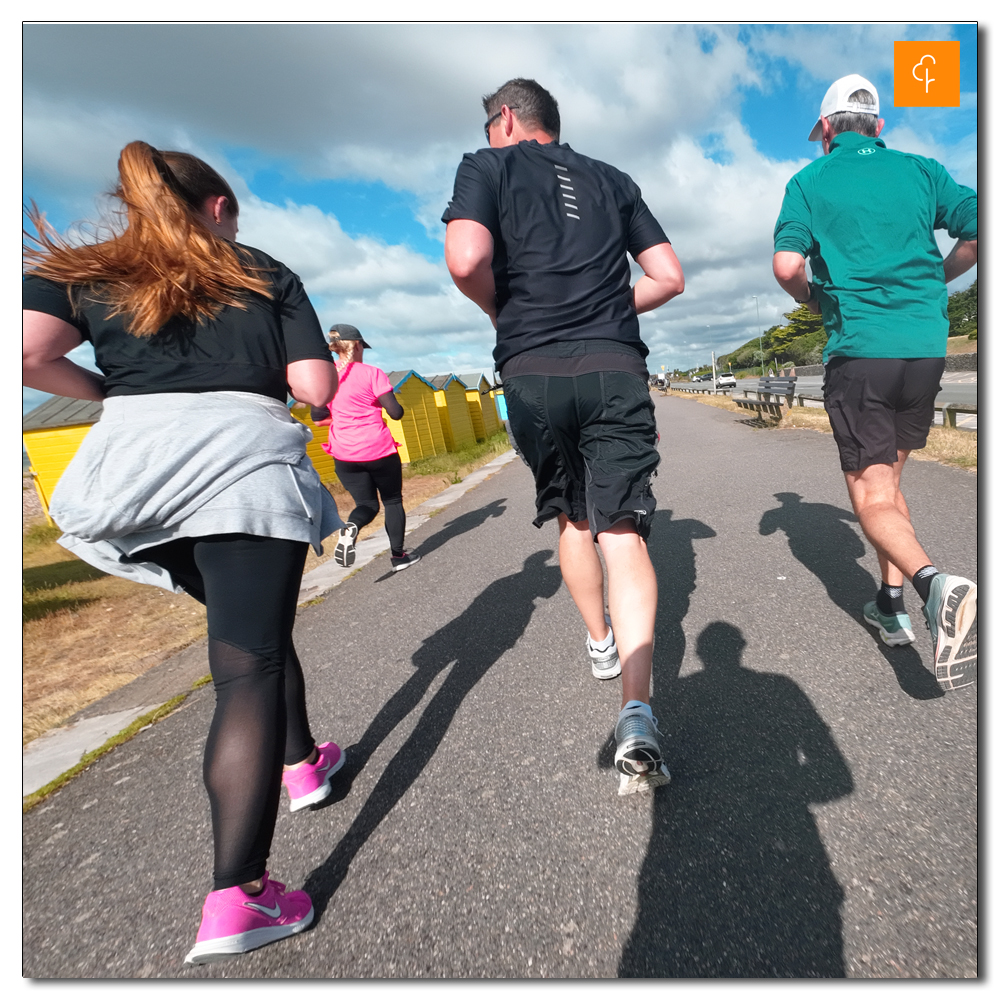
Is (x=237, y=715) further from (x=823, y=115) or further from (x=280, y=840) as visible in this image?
(x=823, y=115)

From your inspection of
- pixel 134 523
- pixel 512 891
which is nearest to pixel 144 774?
pixel 134 523

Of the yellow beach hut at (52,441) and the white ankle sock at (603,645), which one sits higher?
the yellow beach hut at (52,441)

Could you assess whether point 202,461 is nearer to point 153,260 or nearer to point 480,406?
point 153,260

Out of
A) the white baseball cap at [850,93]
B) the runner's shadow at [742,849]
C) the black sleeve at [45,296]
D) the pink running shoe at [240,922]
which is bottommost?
the pink running shoe at [240,922]

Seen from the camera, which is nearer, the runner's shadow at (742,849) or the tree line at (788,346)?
the runner's shadow at (742,849)

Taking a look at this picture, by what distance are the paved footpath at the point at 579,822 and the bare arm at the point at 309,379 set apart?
1267mm

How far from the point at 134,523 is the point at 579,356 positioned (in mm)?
1299

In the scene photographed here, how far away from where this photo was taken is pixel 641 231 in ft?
6.62

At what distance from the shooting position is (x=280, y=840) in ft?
5.52

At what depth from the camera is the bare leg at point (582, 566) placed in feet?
7.14

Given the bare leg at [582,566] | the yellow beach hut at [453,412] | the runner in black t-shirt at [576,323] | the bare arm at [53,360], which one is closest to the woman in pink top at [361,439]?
the bare leg at [582,566]

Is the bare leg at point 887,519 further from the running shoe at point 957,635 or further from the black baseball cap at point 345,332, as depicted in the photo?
the black baseball cap at point 345,332

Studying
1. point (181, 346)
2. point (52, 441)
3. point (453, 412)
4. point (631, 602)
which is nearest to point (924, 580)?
point (631, 602)

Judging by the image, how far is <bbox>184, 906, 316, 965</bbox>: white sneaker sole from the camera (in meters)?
1.22
